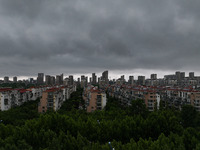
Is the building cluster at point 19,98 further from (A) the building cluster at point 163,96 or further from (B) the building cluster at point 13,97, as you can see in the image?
(A) the building cluster at point 163,96

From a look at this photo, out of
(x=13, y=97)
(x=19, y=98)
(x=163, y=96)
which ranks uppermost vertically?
(x=13, y=97)

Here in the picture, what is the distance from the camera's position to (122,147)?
13219mm

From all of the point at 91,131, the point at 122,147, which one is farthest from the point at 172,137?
the point at 91,131

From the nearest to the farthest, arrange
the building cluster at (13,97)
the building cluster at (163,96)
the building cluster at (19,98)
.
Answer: the building cluster at (19,98) → the building cluster at (163,96) → the building cluster at (13,97)

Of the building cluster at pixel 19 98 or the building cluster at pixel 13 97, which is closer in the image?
the building cluster at pixel 19 98

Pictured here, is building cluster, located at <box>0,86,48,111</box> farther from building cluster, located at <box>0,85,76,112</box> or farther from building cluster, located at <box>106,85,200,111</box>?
building cluster, located at <box>106,85,200,111</box>

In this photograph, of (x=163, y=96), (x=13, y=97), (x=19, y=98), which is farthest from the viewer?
(x=163, y=96)

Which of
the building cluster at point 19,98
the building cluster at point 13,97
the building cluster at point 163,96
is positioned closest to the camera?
the building cluster at point 19,98

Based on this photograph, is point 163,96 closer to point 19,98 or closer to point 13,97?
point 13,97

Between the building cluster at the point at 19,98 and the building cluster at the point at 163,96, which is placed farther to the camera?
the building cluster at the point at 163,96

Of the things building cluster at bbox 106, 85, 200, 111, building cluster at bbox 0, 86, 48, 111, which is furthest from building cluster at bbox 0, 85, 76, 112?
building cluster at bbox 106, 85, 200, 111

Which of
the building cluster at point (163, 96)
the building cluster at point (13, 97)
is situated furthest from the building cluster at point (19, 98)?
the building cluster at point (163, 96)

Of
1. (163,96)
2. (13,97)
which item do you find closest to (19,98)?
(13,97)

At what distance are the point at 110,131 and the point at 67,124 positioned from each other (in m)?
6.85
